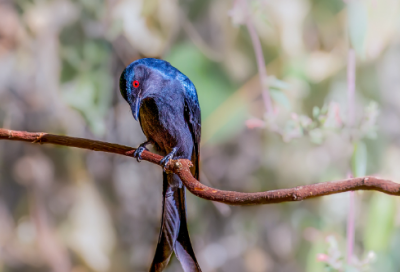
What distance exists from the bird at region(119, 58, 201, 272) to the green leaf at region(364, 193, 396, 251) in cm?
73

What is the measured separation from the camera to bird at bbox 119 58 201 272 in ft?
3.81

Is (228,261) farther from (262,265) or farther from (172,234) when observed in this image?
(172,234)

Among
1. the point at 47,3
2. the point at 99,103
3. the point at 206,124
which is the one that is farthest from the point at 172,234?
the point at 47,3

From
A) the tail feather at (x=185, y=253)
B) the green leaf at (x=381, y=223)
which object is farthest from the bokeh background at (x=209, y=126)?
the tail feather at (x=185, y=253)

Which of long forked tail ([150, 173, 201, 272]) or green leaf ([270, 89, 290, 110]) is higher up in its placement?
green leaf ([270, 89, 290, 110])

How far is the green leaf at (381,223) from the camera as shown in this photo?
143cm

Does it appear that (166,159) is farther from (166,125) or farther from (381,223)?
(381,223)

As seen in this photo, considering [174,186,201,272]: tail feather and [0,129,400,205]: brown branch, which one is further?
[174,186,201,272]: tail feather

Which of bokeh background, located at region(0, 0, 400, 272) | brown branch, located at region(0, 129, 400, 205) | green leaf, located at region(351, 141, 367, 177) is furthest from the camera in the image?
bokeh background, located at region(0, 0, 400, 272)

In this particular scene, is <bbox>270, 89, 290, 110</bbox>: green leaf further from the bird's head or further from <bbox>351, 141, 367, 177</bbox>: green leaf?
the bird's head

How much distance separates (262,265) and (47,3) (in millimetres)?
1715

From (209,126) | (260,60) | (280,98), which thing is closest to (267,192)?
(280,98)

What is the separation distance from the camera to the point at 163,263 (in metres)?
1.17

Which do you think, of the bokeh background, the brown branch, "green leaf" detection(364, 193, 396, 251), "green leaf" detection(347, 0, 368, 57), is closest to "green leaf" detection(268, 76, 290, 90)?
the bokeh background
